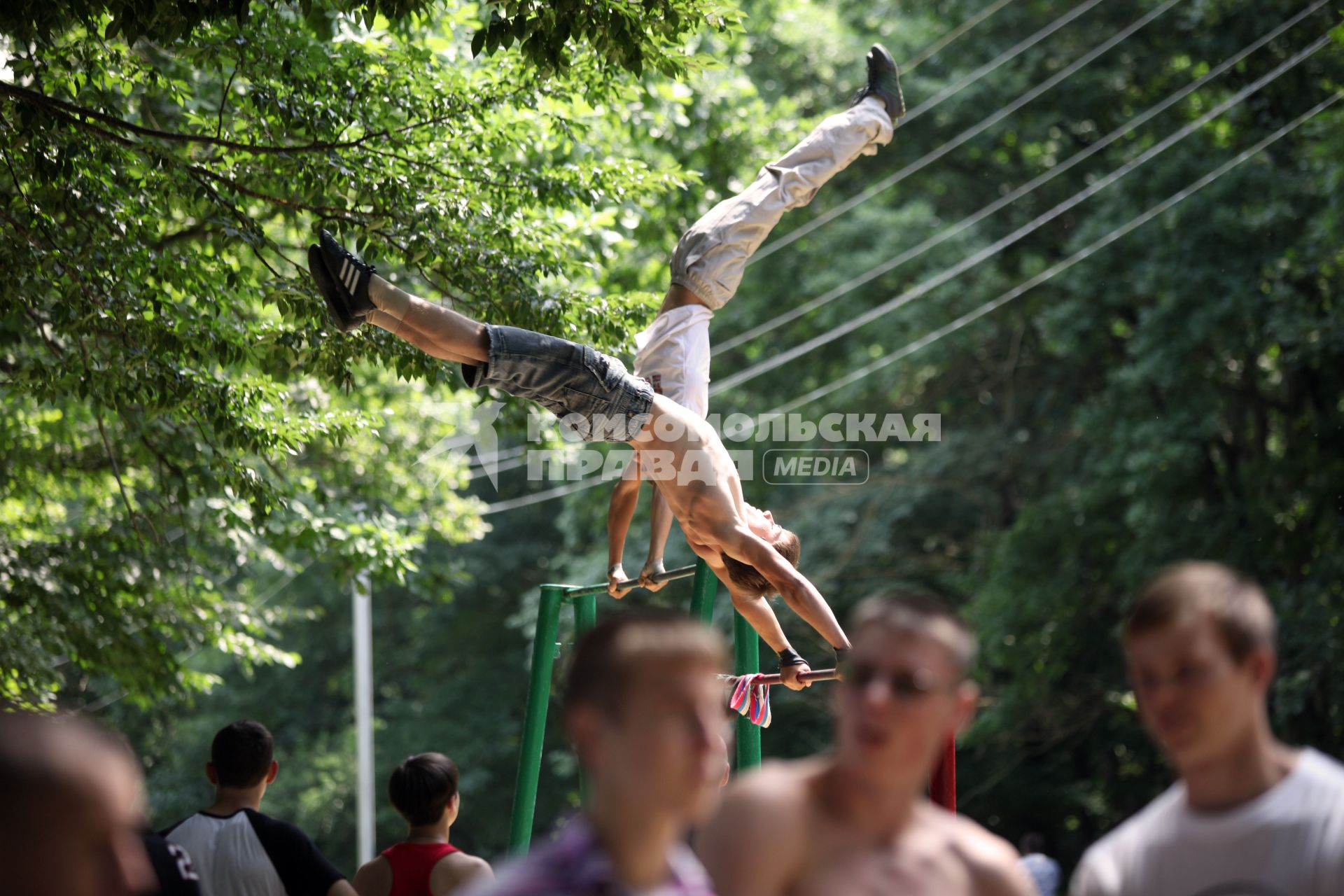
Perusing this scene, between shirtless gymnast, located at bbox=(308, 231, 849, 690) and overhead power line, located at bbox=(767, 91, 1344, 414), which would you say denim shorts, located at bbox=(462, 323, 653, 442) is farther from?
overhead power line, located at bbox=(767, 91, 1344, 414)

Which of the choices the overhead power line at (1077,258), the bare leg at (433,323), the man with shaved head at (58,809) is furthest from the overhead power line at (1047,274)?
Answer: the man with shaved head at (58,809)

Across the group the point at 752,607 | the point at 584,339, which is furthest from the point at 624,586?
the point at 584,339

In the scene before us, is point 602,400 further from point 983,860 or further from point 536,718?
point 983,860

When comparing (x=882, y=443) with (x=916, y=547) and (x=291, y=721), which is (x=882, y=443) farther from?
(x=291, y=721)

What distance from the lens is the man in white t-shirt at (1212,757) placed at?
6.56 ft

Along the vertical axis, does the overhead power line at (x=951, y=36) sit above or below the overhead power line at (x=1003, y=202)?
above

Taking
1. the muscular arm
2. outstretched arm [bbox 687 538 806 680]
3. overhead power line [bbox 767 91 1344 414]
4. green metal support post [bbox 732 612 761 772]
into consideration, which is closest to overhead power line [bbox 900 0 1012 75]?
overhead power line [bbox 767 91 1344 414]

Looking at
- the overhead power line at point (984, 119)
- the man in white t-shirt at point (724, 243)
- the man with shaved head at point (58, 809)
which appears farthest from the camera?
the overhead power line at point (984, 119)

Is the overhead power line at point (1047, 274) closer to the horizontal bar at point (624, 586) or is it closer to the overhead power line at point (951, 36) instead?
the overhead power line at point (951, 36)

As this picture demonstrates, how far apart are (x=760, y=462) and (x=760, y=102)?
17.6 feet

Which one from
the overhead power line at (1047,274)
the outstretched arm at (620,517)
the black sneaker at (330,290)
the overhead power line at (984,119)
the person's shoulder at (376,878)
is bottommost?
the person's shoulder at (376,878)

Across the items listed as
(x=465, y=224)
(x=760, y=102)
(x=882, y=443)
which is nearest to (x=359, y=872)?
(x=465, y=224)

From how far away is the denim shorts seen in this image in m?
4.74

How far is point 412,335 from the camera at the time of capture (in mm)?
4734
